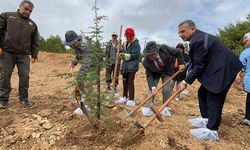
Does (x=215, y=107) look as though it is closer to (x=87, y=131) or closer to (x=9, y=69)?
(x=87, y=131)

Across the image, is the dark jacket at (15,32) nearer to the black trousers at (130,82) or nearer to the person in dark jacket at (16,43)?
the person in dark jacket at (16,43)

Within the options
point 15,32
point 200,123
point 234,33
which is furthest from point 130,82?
point 234,33

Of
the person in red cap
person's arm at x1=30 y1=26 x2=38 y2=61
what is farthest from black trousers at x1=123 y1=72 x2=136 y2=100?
person's arm at x1=30 y1=26 x2=38 y2=61

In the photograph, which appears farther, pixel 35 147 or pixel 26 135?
pixel 26 135

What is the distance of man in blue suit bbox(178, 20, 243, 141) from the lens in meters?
4.97

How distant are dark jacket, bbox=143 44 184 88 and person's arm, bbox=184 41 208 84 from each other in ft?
3.76

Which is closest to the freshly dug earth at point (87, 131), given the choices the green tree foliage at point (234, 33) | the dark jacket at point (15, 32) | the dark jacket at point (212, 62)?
the dark jacket at point (212, 62)

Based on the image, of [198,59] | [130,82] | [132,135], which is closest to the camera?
[132,135]

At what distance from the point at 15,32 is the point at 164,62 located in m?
2.67

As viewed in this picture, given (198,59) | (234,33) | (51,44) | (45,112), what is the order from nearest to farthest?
(198,59) → (45,112) → (234,33) → (51,44)

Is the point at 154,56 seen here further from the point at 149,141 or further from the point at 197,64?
the point at 149,141

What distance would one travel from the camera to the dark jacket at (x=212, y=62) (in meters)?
4.96

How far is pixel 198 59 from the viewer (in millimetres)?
5004

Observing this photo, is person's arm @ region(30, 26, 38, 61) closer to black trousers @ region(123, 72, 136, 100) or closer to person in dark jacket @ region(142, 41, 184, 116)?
black trousers @ region(123, 72, 136, 100)
